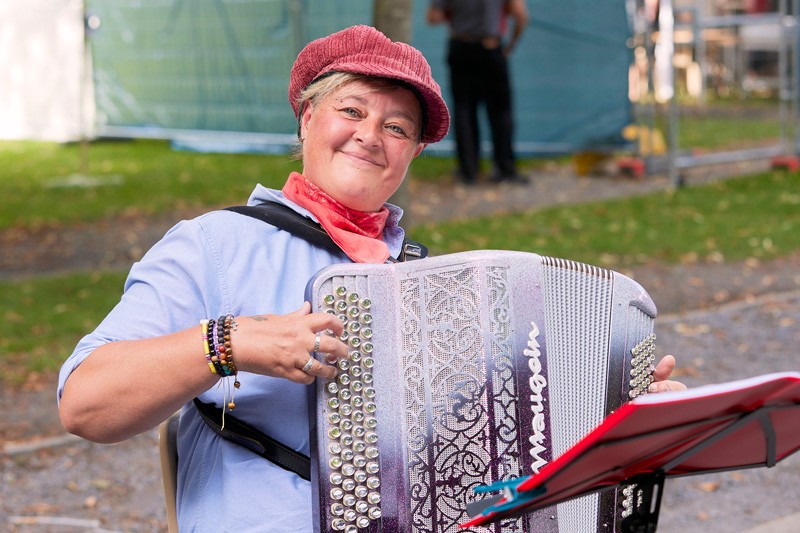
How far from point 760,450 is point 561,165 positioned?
1103 centimetres

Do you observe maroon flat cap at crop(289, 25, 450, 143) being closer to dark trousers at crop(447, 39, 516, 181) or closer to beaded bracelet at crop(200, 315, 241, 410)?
beaded bracelet at crop(200, 315, 241, 410)

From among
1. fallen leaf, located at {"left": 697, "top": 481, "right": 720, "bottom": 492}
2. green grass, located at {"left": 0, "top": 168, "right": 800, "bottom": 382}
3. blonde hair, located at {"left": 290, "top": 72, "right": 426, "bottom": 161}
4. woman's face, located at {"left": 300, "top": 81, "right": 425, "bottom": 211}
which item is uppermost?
blonde hair, located at {"left": 290, "top": 72, "right": 426, "bottom": 161}

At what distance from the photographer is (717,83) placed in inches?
766

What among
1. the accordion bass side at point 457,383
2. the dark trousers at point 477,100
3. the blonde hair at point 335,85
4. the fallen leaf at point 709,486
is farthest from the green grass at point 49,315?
the dark trousers at point 477,100

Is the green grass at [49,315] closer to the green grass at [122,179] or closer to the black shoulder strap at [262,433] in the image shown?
the green grass at [122,179]

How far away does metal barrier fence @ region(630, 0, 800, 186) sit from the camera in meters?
11.6

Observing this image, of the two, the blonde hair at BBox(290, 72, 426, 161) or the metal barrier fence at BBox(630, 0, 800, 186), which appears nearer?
the blonde hair at BBox(290, 72, 426, 161)

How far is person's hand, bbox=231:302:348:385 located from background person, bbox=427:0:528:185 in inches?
349

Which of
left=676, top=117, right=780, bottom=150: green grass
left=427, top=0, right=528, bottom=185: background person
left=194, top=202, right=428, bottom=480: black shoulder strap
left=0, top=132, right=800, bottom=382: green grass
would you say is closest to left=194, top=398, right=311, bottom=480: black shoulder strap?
left=194, top=202, right=428, bottom=480: black shoulder strap

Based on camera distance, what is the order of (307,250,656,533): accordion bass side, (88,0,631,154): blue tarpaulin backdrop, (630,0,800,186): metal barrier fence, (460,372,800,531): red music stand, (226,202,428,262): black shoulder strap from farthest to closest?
(88,0,631,154): blue tarpaulin backdrop < (630,0,800,186): metal barrier fence < (226,202,428,262): black shoulder strap < (307,250,656,533): accordion bass side < (460,372,800,531): red music stand

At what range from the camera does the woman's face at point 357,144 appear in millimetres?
2361

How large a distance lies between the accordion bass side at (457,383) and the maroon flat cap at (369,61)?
1.37 ft

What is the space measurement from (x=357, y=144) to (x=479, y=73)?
876 centimetres

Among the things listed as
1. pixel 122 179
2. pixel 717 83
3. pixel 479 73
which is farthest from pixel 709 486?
pixel 717 83
